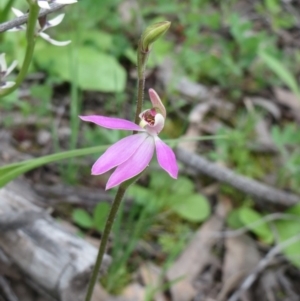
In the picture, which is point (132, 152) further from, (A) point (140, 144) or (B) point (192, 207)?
(B) point (192, 207)

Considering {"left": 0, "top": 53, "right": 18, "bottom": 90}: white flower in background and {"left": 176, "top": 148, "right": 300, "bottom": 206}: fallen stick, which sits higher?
{"left": 0, "top": 53, "right": 18, "bottom": 90}: white flower in background

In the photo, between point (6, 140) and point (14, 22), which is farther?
point (6, 140)

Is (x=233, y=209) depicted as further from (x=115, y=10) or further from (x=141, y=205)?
(x=115, y=10)

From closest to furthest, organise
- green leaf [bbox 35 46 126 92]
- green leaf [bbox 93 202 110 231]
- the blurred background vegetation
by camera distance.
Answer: green leaf [bbox 93 202 110 231], the blurred background vegetation, green leaf [bbox 35 46 126 92]

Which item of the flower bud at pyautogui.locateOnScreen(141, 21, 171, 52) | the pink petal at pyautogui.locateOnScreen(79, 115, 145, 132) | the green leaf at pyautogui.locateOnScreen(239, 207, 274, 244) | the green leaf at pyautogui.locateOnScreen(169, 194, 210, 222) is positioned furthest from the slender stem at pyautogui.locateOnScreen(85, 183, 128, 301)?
the green leaf at pyautogui.locateOnScreen(239, 207, 274, 244)

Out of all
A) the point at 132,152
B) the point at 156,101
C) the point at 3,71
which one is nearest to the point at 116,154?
the point at 132,152

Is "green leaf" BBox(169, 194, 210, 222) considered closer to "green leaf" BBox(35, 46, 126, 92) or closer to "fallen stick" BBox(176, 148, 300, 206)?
"fallen stick" BBox(176, 148, 300, 206)

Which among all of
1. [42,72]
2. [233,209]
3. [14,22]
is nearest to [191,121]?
[233,209]
